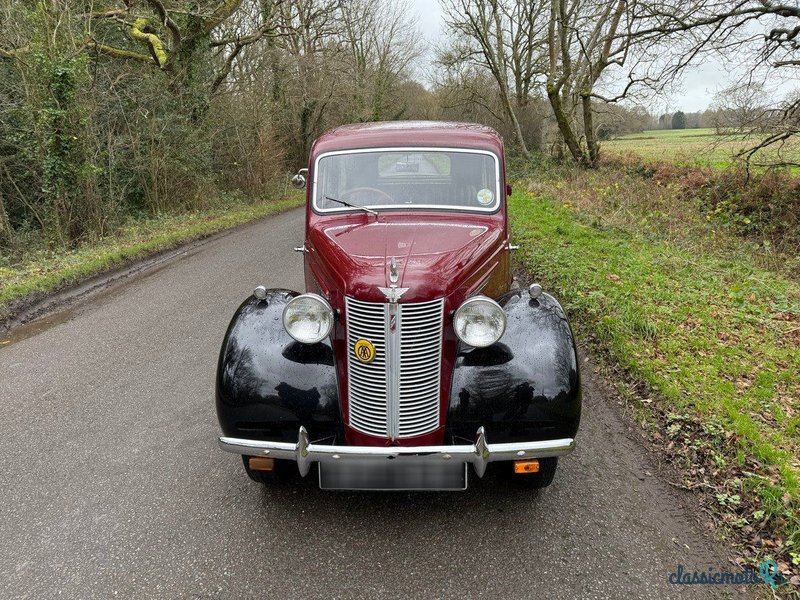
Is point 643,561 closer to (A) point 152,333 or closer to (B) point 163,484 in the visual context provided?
(B) point 163,484

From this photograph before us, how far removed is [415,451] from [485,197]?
78.7 inches

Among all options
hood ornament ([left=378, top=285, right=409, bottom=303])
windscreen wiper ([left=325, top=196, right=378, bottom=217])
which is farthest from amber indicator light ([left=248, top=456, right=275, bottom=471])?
windscreen wiper ([left=325, top=196, right=378, bottom=217])

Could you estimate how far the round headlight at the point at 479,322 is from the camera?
2.59 meters

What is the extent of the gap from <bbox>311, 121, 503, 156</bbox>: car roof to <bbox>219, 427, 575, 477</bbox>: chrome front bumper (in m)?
2.29

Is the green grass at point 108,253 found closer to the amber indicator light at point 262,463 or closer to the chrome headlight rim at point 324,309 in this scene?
the amber indicator light at point 262,463

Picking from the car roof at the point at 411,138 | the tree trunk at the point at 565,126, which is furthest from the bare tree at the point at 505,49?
the car roof at the point at 411,138

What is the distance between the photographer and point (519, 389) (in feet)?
8.35

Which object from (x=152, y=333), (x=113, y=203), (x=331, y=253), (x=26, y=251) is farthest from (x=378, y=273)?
(x=113, y=203)

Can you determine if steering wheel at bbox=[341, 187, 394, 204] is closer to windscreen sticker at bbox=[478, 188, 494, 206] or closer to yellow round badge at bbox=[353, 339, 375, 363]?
windscreen sticker at bbox=[478, 188, 494, 206]

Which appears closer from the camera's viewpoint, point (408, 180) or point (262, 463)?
point (262, 463)

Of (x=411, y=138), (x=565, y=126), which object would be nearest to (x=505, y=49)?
(x=565, y=126)

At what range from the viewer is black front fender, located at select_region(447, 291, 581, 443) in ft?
8.29

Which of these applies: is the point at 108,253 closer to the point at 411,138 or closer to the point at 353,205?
the point at 353,205

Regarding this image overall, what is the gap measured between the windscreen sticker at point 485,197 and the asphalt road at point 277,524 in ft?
5.75
